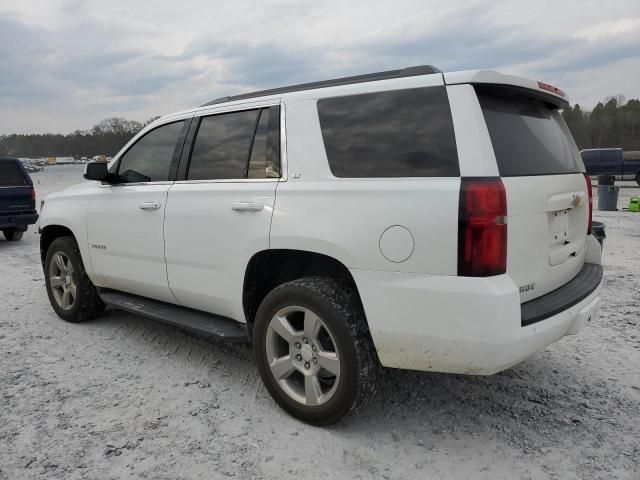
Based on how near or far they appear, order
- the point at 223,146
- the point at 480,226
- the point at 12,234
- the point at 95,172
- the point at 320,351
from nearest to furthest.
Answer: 1. the point at 480,226
2. the point at 320,351
3. the point at 223,146
4. the point at 95,172
5. the point at 12,234

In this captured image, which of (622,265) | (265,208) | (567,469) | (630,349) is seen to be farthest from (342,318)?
(622,265)

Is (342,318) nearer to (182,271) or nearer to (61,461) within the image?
(182,271)

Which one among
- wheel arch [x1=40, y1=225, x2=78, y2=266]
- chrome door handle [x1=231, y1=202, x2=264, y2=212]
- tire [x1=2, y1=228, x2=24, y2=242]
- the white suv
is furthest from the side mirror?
tire [x1=2, y1=228, x2=24, y2=242]

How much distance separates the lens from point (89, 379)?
11.5ft

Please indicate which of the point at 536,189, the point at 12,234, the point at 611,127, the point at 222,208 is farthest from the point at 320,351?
the point at 611,127

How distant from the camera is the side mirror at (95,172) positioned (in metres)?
4.05

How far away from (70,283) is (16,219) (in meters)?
6.42

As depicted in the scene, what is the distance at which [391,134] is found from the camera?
102 inches

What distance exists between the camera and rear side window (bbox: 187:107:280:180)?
3088mm

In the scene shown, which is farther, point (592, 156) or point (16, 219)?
point (592, 156)

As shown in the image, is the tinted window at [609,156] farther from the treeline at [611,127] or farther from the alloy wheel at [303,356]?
the treeline at [611,127]

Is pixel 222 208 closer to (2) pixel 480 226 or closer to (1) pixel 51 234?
(2) pixel 480 226

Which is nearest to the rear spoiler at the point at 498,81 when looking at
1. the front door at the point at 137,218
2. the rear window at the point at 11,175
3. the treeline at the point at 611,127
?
the front door at the point at 137,218

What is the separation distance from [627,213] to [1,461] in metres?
14.4
